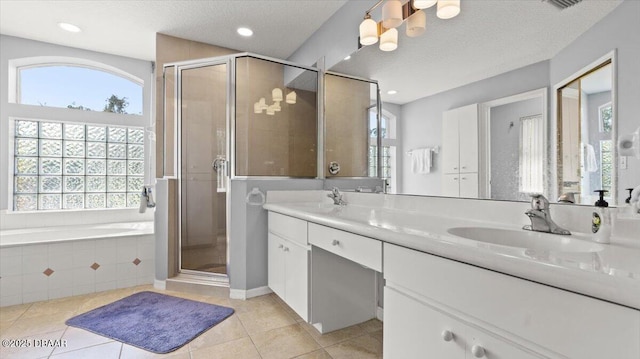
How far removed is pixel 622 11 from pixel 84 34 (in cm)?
406

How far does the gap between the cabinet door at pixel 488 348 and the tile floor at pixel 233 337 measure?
99cm

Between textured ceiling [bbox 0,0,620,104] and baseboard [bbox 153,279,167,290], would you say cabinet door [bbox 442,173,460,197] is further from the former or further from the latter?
baseboard [bbox 153,279,167,290]

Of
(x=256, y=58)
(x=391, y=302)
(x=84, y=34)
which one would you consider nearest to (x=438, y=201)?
(x=391, y=302)

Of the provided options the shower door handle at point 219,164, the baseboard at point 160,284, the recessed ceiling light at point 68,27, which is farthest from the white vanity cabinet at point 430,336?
the recessed ceiling light at point 68,27

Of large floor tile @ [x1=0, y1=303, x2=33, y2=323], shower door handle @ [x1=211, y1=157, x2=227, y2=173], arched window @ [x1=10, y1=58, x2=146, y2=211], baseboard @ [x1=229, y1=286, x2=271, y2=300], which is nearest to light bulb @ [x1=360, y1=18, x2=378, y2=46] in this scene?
shower door handle @ [x1=211, y1=157, x2=227, y2=173]

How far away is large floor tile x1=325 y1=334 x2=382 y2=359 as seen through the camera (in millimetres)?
1634

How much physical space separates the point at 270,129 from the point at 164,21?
1.43m

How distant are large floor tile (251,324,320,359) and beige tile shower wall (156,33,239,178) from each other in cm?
186

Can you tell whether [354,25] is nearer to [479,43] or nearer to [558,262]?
[479,43]

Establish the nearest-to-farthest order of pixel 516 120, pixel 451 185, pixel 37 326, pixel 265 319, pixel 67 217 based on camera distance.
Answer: pixel 516 120 < pixel 451 185 < pixel 37 326 < pixel 265 319 < pixel 67 217

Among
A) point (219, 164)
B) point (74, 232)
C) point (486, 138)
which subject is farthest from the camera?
point (74, 232)

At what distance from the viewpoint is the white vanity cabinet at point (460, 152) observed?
1438 millimetres

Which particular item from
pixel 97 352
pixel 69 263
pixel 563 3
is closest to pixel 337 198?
pixel 563 3

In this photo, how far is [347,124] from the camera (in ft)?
8.14
